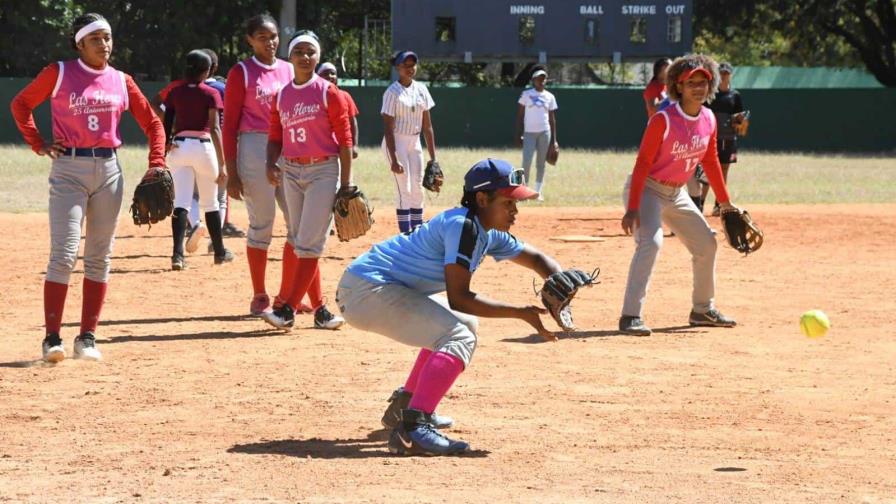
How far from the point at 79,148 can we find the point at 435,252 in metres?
2.92

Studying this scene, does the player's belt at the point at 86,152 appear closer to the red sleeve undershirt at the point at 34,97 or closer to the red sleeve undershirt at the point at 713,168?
the red sleeve undershirt at the point at 34,97

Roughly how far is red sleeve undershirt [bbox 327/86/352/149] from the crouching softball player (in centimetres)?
284

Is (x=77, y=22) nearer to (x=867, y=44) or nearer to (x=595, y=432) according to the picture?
(x=595, y=432)

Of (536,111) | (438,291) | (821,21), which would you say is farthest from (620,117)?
(438,291)

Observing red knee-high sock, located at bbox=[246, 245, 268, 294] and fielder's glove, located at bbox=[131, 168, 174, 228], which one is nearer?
fielder's glove, located at bbox=[131, 168, 174, 228]

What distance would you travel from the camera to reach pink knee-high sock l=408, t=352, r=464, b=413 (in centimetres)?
614

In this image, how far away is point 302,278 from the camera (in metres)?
9.38

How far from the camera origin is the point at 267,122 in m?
9.84

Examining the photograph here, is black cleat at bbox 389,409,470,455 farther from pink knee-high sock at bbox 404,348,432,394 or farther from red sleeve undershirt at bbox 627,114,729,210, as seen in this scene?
red sleeve undershirt at bbox 627,114,729,210

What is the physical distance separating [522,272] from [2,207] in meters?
9.41

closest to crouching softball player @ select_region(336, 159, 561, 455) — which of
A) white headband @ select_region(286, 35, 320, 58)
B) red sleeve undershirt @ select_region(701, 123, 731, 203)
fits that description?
white headband @ select_region(286, 35, 320, 58)

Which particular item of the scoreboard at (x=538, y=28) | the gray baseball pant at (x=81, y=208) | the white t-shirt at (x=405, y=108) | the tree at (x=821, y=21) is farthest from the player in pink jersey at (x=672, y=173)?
the tree at (x=821, y=21)

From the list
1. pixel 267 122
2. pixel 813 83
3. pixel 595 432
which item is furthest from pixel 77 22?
pixel 813 83

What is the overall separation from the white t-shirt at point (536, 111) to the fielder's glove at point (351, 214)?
449 inches
